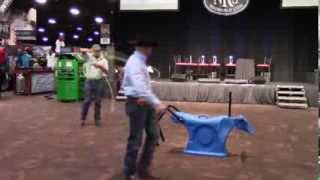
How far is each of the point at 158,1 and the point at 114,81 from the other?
10.5 feet

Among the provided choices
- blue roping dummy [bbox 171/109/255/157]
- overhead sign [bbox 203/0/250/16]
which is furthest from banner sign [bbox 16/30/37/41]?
blue roping dummy [bbox 171/109/255/157]

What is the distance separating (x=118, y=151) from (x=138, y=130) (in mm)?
2300

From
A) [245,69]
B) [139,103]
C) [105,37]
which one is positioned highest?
Result: [105,37]

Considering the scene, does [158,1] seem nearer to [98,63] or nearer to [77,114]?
[77,114]

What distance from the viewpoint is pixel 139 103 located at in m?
5.11

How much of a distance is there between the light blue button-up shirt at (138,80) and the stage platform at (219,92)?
10.9m

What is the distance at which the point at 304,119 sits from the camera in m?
12.0

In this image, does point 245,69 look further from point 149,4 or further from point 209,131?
point 209,131

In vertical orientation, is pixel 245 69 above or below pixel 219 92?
above

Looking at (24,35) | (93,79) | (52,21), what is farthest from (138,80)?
(52,21)

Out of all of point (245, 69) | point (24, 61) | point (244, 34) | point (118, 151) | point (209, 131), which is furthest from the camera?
point (244, 34)

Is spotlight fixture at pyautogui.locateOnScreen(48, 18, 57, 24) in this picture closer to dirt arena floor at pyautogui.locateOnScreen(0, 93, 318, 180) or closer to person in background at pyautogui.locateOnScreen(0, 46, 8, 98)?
person in background at pyautogui.locateOnScreen(0, 46, 8, 98)

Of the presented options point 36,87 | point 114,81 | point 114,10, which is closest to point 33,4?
point 114,10

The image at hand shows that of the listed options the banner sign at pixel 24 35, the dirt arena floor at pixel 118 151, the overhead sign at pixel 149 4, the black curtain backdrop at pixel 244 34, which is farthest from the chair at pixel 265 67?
the banner sign at pixel 24 35
